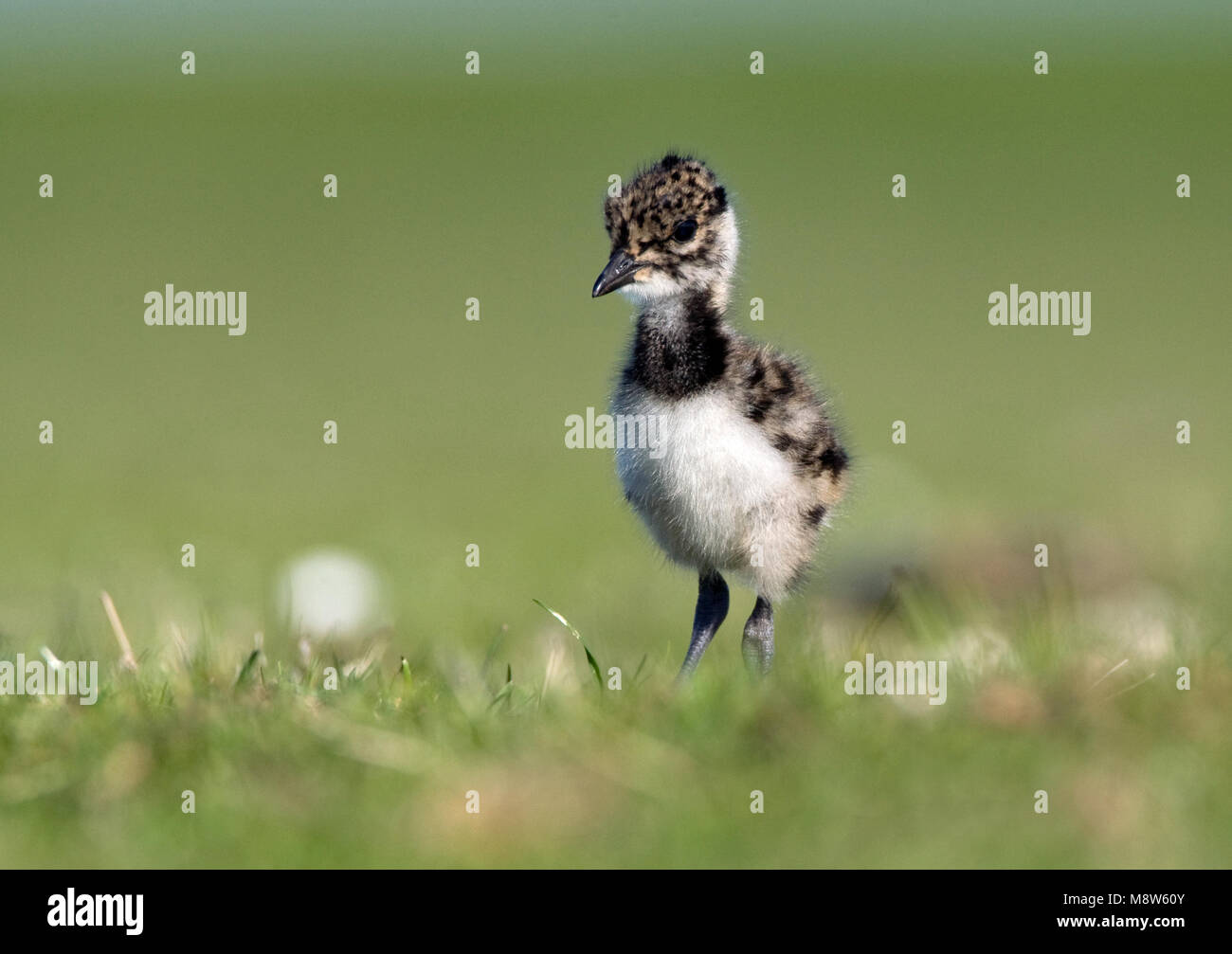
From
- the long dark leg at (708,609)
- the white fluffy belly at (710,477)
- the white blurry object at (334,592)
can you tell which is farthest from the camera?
the white blurry object at (334,592)

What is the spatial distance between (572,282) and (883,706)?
22378 mm

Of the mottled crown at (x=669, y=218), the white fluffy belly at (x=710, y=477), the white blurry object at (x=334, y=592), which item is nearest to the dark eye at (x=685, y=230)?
the mottled crown at (x=669, y=218)

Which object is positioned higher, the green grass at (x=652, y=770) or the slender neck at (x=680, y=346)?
the slender neck at (x=680, y=346)

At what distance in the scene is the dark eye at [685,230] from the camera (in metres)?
6.24

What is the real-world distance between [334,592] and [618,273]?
14.4 ft

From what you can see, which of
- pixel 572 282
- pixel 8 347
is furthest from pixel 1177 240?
pixel 8 347

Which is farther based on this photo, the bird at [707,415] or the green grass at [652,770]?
the bird at [707,415]

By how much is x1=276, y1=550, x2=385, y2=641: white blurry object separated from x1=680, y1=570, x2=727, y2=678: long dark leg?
2224mm

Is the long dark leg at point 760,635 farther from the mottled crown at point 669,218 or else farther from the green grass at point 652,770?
the mottled crown at point 669,218

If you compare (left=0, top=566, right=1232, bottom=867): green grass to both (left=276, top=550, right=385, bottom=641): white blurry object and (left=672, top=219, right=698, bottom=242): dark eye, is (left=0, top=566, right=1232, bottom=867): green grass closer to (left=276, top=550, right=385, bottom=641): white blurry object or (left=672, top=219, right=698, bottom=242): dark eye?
(left=672, top=219, right=698, bottom=242): dark eye

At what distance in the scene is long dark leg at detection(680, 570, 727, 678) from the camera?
6422 mm

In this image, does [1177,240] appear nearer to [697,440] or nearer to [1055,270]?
[1055,270]
